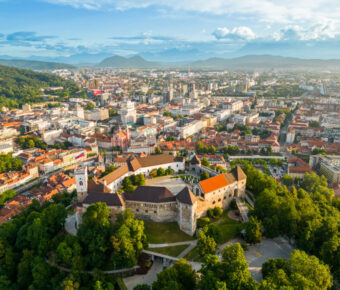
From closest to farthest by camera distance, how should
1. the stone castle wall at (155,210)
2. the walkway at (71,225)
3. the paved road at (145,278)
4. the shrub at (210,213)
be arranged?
the paved road at (145,278), the stone castle wall at (155,210), the walkway at (71,225), the shrub at (210,213)

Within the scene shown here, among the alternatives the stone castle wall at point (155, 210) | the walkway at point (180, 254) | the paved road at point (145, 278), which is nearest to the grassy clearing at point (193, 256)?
the walkway at point (180, 254)

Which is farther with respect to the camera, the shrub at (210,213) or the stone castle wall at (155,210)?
the shrub at (210,213)

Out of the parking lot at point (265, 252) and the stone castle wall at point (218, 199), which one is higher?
the stone castle wall at point (218, 199)

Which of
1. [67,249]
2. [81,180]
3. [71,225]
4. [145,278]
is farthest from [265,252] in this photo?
[81,180]

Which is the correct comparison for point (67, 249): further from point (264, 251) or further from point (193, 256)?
point (264, 251)

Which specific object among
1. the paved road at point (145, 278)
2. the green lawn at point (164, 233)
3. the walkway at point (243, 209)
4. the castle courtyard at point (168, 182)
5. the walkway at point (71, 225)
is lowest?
the paved road at point (145, 278)

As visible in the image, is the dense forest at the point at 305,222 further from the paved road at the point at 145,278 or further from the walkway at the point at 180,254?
the paved road at the point at 145,278

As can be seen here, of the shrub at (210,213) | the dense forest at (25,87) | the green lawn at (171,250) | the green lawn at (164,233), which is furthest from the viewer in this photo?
the dense forest at (25,87)
